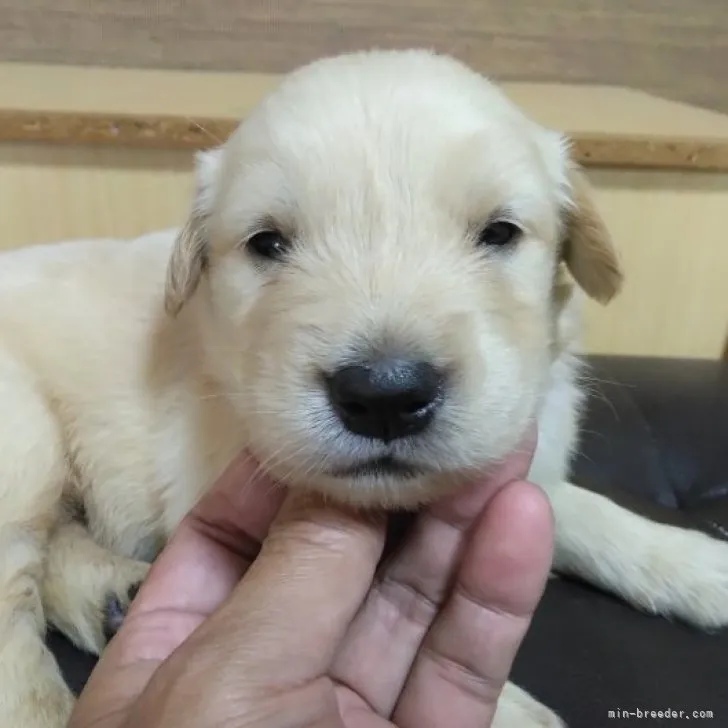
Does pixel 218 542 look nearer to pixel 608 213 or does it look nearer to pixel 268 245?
pixel 268 245

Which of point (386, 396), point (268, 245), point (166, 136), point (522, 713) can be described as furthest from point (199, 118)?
point (522, 713)

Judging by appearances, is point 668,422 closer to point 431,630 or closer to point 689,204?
point 689,204

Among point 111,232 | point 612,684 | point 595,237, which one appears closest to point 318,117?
point 595,237

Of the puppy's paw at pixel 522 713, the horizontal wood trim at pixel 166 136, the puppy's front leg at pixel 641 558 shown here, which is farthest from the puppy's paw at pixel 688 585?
the horizontal wood trim at pixel 166 136

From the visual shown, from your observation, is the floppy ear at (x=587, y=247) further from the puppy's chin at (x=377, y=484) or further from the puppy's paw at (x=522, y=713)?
the puppy's paw at (x=522, y=713)

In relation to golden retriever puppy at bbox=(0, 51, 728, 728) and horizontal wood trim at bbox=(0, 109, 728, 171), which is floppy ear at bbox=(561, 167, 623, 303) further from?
horizontal wood trim at bbox=(0, 109, 728, 171)

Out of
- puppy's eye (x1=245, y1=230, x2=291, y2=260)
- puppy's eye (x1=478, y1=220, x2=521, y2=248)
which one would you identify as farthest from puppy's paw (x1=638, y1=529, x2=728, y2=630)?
puppy's eye (x1=245, y1=230, x2=291, y2=260)
